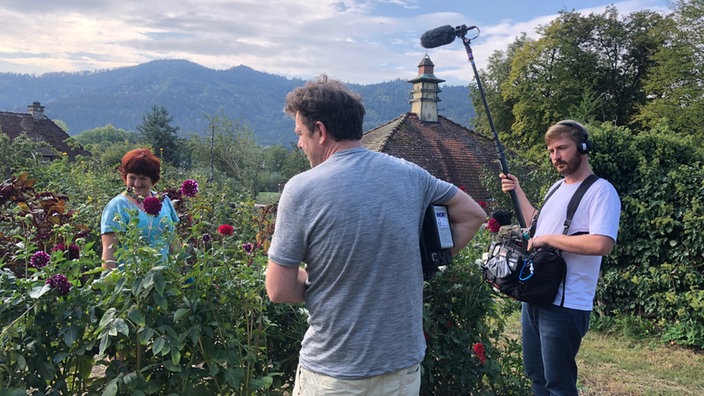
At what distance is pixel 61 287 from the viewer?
5.93ft

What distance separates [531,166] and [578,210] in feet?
31.0

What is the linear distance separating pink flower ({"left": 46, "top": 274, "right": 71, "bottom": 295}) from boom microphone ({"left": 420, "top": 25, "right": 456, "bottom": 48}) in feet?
7.43

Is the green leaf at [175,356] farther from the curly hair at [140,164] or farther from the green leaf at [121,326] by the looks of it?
the curly hair at [140,164]

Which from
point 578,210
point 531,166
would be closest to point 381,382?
point 578,210

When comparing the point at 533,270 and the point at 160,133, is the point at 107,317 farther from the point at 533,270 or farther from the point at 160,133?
the point at 160,133

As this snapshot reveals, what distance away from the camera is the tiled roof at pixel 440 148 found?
58.3ft

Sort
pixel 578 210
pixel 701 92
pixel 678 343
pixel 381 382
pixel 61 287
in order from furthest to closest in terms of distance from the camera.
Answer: pixel 701 92, pixel 678 343, pixel 578 210, pixel 61 287, pixel 381 382

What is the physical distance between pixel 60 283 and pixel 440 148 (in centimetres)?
1775

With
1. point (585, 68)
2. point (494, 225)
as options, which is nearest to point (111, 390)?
point (494, 225)

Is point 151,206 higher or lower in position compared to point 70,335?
higher

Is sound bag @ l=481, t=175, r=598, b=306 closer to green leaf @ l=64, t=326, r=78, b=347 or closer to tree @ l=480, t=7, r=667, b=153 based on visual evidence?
green leaf @ l=64, t=326, r=78, b=347

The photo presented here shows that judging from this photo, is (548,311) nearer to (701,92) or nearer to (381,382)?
(381,382)

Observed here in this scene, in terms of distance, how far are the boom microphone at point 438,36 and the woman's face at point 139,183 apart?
1.82m

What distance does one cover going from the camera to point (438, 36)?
121 inches
